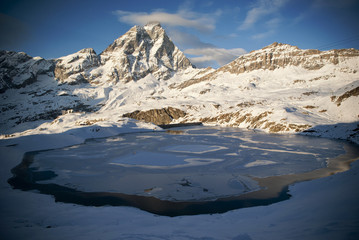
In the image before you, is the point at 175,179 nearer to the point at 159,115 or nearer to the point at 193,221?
the point at 193,221

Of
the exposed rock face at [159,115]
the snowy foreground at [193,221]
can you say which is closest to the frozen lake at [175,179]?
the snowy foreground at [193,221]

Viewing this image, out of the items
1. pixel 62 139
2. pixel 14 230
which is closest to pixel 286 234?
pixel 14 230

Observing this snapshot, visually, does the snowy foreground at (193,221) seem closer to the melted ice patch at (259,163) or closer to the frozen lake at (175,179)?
the frozen lake at (175,179)

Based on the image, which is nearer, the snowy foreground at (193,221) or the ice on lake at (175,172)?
the snowy foreground at (193,221)

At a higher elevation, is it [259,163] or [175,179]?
[259,163]

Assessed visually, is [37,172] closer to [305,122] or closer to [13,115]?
[305,122]

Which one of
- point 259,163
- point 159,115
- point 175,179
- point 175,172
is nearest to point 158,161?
point 175,172

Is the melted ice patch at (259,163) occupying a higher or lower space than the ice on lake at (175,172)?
higher
